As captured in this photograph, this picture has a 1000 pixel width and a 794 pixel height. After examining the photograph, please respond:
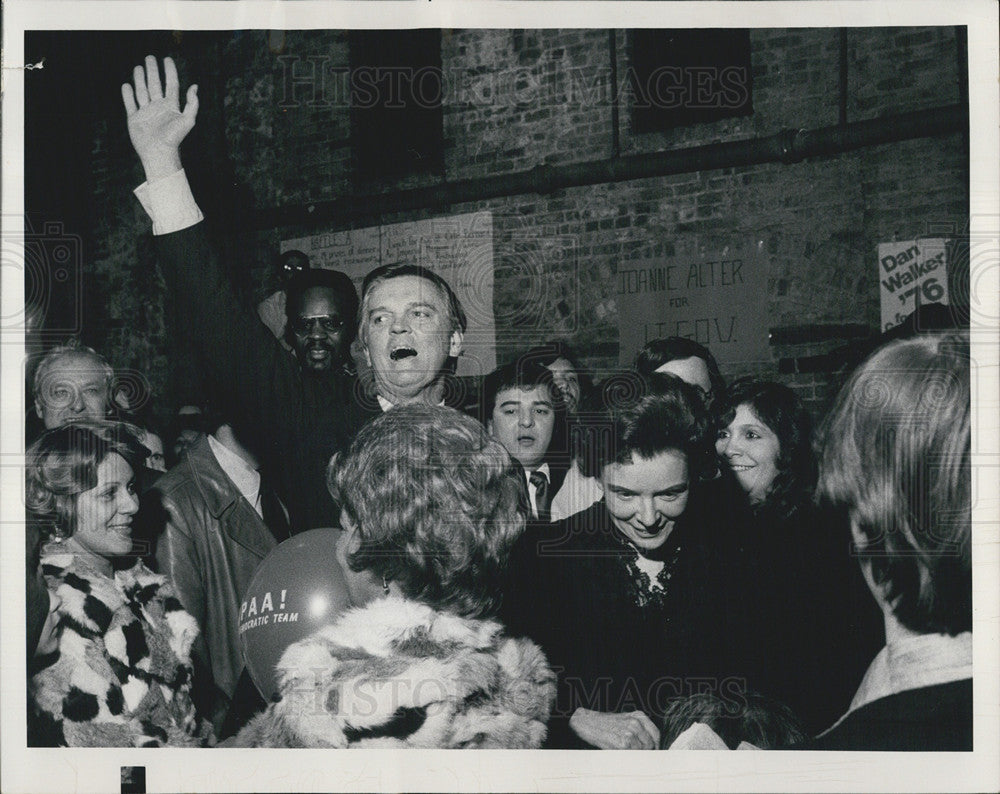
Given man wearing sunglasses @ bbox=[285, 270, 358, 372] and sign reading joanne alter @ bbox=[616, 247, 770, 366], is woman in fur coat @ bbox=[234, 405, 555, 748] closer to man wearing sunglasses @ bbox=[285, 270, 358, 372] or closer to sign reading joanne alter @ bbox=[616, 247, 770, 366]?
man wearing sunglasses @ bbox=[285, 270, 358, 372]

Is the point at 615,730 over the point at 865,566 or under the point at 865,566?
under

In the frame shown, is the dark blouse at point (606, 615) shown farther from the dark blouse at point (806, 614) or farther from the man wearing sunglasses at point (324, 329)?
the man wearing sunglasses at point (324, 329)

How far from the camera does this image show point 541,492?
215 inches

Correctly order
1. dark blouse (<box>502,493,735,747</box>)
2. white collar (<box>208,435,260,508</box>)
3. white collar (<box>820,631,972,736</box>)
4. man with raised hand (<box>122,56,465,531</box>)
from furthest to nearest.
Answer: white collar (<box>208,435,260,508</box>), man with raised hand (<box>122,56,465,531</box>), dark blouse (<box>502,493,735,747</box>), white collar (<box>820,631,972,736</box>)

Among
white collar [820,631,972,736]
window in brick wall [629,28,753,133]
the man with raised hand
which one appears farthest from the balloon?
window in brick wall [629,28,753,133]

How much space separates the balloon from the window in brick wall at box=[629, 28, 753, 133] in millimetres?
2422

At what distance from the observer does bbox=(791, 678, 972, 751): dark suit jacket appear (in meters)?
5.34

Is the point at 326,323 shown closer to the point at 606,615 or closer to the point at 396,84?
the point at 396,84

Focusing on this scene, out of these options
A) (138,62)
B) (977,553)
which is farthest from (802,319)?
(138,62)

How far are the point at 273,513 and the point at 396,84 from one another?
202cm

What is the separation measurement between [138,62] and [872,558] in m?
3.95

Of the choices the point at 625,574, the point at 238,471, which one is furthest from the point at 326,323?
the point at 625,574

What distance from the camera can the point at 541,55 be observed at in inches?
224

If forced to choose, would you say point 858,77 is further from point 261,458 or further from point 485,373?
point 261,458
